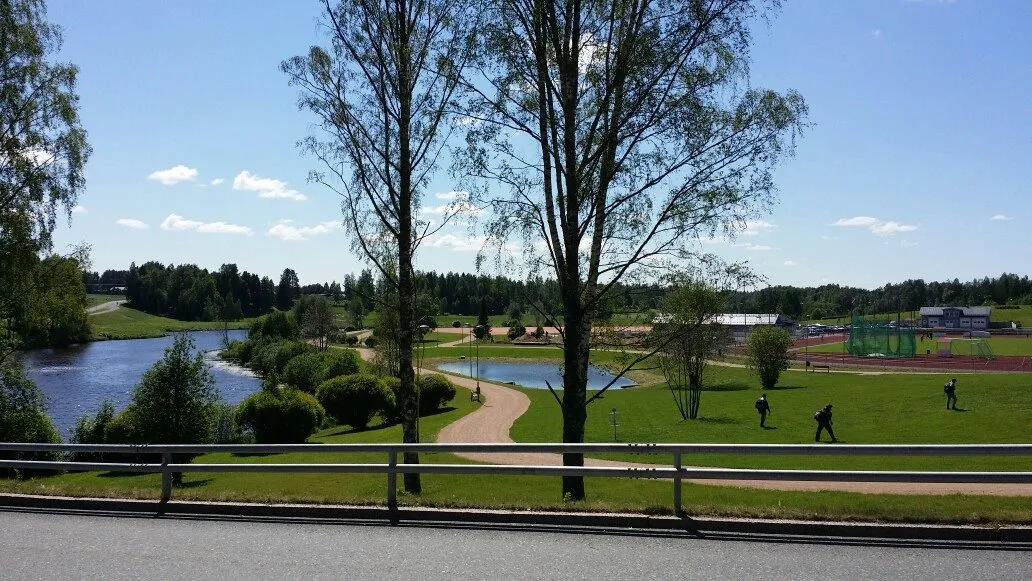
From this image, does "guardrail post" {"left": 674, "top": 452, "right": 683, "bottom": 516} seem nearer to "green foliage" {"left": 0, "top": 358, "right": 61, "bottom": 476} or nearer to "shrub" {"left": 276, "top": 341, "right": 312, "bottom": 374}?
"green foliage" {"left": 0, "top": 358, "right": 61, "bottom": 476}

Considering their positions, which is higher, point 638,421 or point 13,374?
point 13,374

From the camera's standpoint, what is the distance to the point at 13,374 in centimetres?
2662

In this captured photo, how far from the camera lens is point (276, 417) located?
3491 centimetres

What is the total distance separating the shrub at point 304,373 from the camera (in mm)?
56781

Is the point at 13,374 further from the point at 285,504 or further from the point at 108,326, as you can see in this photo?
the point at 108,326

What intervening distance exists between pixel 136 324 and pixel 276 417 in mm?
143112

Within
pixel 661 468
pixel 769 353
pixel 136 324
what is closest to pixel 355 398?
pixel 769 353

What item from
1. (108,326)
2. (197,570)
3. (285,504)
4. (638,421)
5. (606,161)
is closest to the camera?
(197,570)

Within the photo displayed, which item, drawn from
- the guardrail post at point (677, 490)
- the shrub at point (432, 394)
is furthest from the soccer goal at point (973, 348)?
the guardrail post at point (677, 490)

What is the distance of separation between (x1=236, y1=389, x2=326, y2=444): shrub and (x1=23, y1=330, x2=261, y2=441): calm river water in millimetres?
5726

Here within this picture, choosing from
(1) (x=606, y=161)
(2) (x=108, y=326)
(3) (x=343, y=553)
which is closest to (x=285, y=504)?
(3) (x=343, y=553)

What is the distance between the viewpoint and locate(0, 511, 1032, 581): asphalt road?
21.3ft

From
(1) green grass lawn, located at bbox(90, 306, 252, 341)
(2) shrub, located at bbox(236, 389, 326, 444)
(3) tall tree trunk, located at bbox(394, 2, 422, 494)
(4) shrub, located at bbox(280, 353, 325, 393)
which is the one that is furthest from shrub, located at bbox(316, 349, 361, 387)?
(1) green grass lawn, located at bbox(90, 306, 252, 341)

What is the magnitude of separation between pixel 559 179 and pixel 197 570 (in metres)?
8.59
